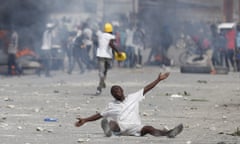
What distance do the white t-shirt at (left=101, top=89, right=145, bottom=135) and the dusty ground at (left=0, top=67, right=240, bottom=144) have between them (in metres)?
0.15

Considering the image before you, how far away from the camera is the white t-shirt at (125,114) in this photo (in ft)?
34.1

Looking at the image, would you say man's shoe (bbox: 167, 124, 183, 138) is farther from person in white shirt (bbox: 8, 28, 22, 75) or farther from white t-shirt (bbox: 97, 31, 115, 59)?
person in white shirt (bbox: 8, 28, 22, 75)

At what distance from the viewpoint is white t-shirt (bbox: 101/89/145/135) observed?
10383 mm

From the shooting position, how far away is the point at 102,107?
48.2ft

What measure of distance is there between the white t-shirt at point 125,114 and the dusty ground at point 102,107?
15 centimetres

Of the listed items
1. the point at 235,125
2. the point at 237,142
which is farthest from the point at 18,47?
the point at 237,142

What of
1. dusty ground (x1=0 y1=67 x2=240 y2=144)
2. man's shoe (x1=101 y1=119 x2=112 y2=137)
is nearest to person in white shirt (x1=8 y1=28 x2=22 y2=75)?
dusty ground (x1=0 y1=67 x2=240 y2=144)

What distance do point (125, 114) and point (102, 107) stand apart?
4264 mm

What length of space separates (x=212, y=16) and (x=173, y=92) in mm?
21308

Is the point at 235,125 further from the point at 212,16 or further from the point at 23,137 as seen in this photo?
the point at 212,16

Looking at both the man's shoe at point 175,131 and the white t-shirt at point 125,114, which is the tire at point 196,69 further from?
the man's shoe at point 175,131

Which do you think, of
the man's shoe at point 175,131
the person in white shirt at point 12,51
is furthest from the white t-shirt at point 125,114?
the person in white shirt at point 12,51

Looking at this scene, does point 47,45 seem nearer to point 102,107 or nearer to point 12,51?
point 12,51

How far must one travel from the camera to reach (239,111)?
47.0 ft
